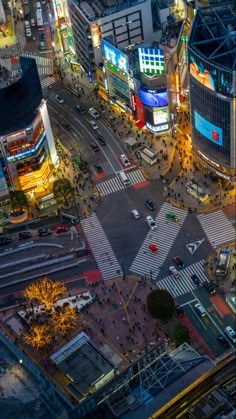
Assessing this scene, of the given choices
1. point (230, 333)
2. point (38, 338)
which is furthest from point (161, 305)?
→ point (38, 338)

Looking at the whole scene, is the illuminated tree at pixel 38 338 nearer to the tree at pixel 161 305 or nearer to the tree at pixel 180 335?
the tree at pixel 161 305

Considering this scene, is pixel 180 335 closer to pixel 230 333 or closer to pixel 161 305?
pixel 161 305

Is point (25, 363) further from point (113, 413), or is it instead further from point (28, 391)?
point (113, 413)

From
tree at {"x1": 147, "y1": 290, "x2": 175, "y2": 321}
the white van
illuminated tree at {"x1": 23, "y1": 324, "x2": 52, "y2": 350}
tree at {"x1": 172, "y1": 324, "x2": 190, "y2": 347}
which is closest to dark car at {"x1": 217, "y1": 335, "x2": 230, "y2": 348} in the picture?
the white van

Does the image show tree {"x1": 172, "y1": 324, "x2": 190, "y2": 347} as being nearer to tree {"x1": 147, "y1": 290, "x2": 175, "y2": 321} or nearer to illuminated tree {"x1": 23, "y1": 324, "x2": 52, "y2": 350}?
tree {"x1": 147, "y1": 290, "x2": 175, "y2": 321}

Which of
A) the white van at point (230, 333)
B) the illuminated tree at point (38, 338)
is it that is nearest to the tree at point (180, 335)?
the white van at point (230, 333)
